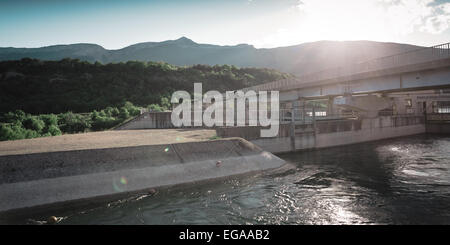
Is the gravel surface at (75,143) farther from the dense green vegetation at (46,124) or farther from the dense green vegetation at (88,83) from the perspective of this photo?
the dense green vegetation at (88,83)

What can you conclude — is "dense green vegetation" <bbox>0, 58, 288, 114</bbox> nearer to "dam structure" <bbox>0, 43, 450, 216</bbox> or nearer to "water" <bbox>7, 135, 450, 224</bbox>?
"dam structure" <bbox>0, 43, 450, 216</bbox>

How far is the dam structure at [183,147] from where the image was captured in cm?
1138

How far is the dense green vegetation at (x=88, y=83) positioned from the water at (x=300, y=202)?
5262 cm

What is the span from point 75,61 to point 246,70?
76.6m

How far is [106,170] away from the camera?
1288 centimetres

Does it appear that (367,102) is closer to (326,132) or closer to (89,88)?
(326,132)

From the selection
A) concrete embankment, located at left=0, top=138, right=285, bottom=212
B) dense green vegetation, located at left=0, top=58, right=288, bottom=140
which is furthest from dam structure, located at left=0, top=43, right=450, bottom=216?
dense green vegetation, located at left=0, top=58, right=288, bottom=140

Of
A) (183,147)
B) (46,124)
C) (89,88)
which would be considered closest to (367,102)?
(183,147)

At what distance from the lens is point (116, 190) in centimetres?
1227

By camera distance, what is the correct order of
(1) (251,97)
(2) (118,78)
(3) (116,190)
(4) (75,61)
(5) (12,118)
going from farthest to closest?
(4) (75,61)
(2) (118,78)
(1) (251,97)
(5) (12,118)
(3) (116,190)

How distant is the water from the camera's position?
393 inches

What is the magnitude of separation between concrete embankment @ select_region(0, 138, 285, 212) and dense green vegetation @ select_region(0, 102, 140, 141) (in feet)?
42.5

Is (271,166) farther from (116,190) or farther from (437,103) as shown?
(437,103)
